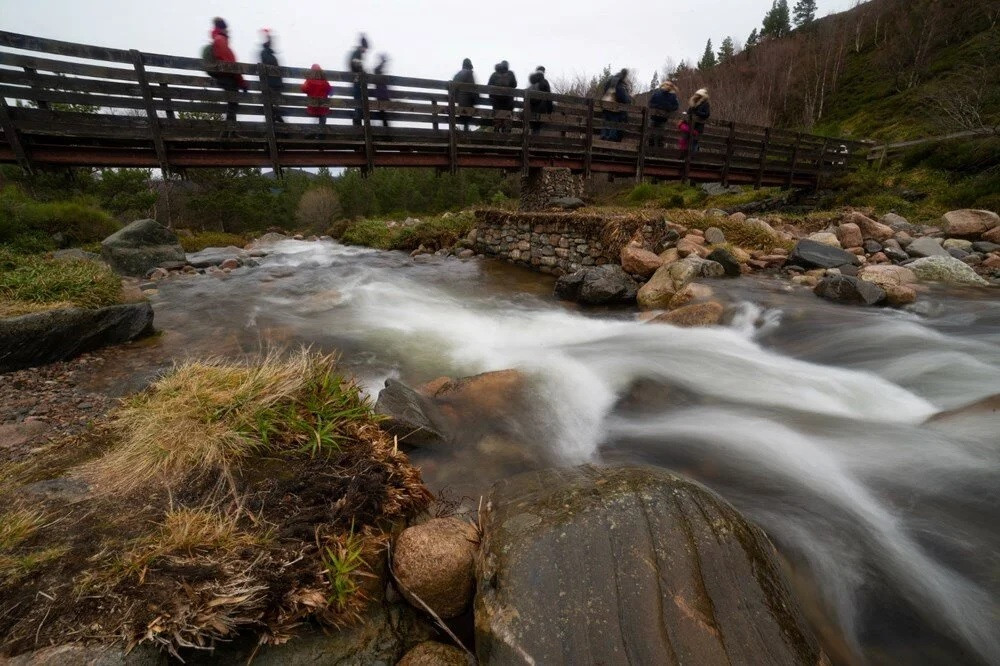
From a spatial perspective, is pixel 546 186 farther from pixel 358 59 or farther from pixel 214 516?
pixel 214 516

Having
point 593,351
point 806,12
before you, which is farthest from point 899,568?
point 806,12

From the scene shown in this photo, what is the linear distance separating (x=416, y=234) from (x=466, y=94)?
4.80 m

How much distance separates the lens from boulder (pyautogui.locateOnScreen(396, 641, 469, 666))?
1811mm

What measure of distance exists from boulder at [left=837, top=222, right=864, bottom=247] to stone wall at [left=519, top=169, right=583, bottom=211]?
7923mm

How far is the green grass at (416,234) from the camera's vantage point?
14664 millimetres

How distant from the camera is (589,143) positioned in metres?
14.4

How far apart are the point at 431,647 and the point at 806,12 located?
9240 centimetres

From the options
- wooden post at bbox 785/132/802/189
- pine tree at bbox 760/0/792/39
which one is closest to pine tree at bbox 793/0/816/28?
pine tree at bbox 760/0/792/39

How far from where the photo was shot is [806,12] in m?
64.2

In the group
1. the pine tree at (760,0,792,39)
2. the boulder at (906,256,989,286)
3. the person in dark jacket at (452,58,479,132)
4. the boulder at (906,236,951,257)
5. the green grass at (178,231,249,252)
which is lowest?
the green grass at (178,231,249,252)

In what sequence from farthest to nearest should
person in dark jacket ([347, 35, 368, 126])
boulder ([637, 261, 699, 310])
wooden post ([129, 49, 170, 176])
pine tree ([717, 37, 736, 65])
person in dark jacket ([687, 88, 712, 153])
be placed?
pine tree ([717, 37, 736, 65]) → person in dark jacket ([687, 88, 712, 153]) → person in dark jacket ([347, 35, 368, 126]) → wooden post ([129, 49, 170, 176]) → boulder ([637, 261, 699, 310])

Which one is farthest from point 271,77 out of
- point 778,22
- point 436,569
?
point 778,22

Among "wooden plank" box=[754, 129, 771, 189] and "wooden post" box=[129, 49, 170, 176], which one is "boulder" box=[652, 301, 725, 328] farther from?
"wooden plank" box=[754, 129, 771, 189]

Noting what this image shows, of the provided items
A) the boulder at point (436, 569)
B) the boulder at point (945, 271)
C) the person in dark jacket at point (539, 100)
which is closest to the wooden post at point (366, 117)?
the person in dark jacket at point (539, 100)
